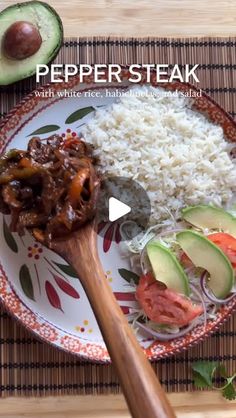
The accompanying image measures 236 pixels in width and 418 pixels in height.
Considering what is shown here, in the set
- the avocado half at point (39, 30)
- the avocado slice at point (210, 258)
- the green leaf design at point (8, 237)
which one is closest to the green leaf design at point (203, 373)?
the avocado slice at point (210, 258)

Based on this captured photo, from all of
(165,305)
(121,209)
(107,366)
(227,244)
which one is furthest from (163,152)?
(107,366)

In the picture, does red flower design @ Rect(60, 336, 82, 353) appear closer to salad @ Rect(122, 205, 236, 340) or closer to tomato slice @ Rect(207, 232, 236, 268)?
Result: salad @ Rect(122, 205, 236, 340)

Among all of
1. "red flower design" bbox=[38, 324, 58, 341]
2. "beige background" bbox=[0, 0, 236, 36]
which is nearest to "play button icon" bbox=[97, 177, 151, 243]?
"red flower design" bbox=[38, 324, 58, 341]

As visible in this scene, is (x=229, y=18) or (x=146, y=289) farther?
(x=229, y=18)

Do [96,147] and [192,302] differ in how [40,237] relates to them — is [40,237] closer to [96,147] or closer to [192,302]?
[96,147]

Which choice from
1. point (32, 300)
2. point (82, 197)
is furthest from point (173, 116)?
point (32, 300)

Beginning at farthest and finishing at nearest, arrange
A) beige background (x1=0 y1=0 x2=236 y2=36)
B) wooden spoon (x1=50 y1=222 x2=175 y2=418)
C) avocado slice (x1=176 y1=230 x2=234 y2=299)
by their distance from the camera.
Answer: beige background (x1=0 y1=0 x2=236 y2=36)
avocado slice (x1=176 y1=230 x2=234 y2=299)
wooden spoon (x1=50 y1=222 x2=175 y2=418)

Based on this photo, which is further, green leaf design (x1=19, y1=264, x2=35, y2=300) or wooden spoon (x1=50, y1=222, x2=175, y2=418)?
green leaf design (x1=19, y1=264, x2=35, y2=300)

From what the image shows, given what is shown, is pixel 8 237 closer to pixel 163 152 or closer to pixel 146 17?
pixel 163 152
